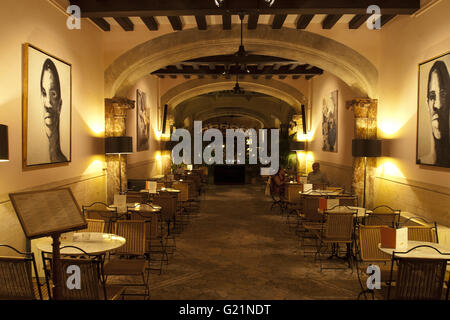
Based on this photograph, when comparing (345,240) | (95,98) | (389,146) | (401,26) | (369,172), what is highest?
(401,26)

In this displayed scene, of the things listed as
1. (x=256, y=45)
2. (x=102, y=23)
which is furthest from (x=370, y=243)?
(x=102, y=23)

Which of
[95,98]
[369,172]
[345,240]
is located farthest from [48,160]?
[369,172]

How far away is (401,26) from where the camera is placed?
270 inches

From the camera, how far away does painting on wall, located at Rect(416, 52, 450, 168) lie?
5.21 metres

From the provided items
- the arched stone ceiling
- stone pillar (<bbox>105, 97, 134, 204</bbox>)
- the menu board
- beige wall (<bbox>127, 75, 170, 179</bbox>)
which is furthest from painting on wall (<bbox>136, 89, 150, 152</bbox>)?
the arched stone ceiling

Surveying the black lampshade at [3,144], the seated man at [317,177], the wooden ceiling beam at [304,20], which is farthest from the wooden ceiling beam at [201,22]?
the black lampshade at [3,144]

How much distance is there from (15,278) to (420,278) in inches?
125

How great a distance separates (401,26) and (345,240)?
413 cm

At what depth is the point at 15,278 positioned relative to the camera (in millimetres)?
2902

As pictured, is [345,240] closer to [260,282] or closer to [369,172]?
[260,282]

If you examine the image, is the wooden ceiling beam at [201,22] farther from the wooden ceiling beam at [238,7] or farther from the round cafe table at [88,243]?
the round cafe table at [88,243]

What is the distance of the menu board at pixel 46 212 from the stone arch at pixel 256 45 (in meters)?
5.21
